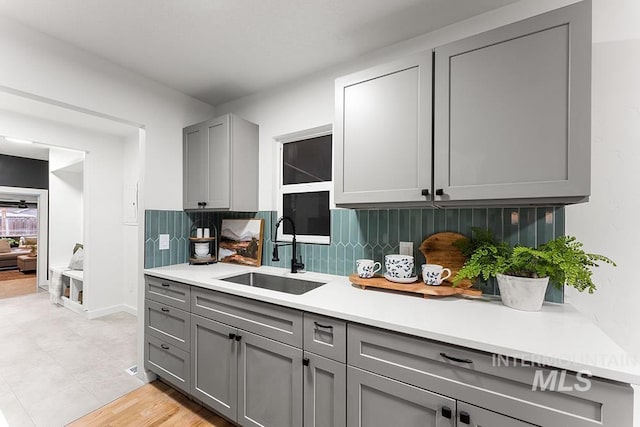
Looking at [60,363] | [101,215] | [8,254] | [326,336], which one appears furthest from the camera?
[8,254]

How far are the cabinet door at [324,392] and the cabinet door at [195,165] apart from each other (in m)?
1.73

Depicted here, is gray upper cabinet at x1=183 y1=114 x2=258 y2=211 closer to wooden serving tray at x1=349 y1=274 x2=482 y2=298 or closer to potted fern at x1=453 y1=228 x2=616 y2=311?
wooden serving tray at x1=349 y1=274 x2=482 y2=298

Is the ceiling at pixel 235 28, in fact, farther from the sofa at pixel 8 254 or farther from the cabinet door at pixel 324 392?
the sofa at pixel 8 254

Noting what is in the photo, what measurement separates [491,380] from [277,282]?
1.52 m

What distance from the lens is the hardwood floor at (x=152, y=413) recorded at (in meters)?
1.78

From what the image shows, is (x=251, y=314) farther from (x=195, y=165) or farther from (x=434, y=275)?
(x=195, y=165)

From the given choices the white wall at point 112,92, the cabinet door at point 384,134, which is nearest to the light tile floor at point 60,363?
the white wall at point 112,92

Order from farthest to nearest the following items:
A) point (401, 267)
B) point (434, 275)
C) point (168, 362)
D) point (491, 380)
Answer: point (168, 362)
point (401, 267)
point (434, 275)
point (491, 380)

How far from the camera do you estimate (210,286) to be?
69.2 inches

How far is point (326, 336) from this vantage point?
4.32ft

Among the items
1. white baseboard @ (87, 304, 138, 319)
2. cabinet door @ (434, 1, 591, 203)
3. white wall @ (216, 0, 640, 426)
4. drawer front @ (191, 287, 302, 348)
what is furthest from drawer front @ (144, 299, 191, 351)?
white wall @ (216, 0, 640, 426)

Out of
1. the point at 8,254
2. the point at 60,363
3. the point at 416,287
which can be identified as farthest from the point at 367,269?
the point at 8,254

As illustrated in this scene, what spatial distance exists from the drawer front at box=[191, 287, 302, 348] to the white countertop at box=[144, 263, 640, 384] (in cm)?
6

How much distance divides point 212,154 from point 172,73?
0.71 metres
